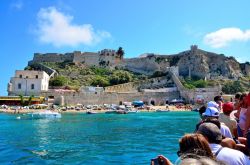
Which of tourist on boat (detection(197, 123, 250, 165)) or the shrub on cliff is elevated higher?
the shrub on cliff

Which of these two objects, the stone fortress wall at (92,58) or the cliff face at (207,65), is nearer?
the cliff face at (207,65)

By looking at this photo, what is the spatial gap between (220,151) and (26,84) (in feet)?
249

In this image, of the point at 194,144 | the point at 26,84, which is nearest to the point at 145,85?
the point at 26,84

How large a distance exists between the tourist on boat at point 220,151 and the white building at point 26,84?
74642 millimetres

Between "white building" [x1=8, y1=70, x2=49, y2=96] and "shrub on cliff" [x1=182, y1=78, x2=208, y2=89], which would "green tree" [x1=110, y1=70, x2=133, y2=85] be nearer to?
"shrub on cliff" [x1=182, y1=78, x2=208, y2=89]

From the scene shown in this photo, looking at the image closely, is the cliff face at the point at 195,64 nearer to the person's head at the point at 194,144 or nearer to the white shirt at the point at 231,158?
the white shirt at the point at 231,158

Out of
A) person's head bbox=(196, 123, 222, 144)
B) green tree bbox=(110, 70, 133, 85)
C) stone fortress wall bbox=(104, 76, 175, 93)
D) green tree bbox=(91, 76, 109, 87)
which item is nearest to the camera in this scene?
person's head bbox=(196, 123, 222, 144)

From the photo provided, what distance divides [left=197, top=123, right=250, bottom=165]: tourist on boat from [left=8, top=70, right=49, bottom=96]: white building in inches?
2939

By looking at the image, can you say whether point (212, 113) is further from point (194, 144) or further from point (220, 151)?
point (194, 144)

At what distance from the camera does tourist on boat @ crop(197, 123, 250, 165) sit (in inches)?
189

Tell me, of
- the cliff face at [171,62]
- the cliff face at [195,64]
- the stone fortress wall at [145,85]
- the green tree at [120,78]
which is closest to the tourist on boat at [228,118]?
the stone fortress wall at [145,85]

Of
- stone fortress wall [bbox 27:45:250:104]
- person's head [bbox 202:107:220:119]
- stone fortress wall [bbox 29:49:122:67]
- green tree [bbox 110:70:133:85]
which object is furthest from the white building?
person's head [bbox 202:107:220:119]

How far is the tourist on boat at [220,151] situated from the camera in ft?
15.8

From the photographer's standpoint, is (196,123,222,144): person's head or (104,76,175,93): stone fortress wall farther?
(104,76,175,93): stone fortress wall
